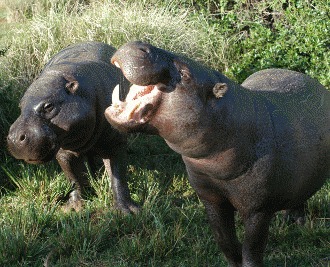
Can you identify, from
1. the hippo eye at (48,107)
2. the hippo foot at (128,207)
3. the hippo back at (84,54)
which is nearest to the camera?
the hippo eye at (48,107)

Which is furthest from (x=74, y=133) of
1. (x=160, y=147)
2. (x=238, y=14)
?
(x=238, y=14)

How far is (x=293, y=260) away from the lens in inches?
169

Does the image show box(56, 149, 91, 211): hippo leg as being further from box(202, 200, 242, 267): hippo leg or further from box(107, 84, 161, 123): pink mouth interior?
box(107, 84, 161, 123): pink mouth interior

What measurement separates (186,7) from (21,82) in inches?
127

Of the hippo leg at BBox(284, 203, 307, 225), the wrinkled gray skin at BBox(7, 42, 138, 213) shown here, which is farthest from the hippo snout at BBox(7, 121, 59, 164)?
the hippo leg at BBox(284, 203, 307, 225)

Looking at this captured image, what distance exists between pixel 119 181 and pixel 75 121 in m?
0.91

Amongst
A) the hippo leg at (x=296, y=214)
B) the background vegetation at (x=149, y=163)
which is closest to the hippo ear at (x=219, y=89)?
the background vegetation at (x=149, y=163)

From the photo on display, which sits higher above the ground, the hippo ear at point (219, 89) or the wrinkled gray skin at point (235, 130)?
the hippo ear at point (219, 89)

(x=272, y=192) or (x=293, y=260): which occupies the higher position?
(x=272, y=192)

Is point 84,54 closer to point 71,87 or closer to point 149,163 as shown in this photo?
point 71,87

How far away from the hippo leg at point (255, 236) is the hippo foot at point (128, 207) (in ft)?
5.24

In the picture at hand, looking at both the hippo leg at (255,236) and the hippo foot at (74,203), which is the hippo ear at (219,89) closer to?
the hippo leg at (255,236)

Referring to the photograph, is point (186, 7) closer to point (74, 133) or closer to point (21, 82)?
point (21, 82)

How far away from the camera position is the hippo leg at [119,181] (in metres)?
5.20
